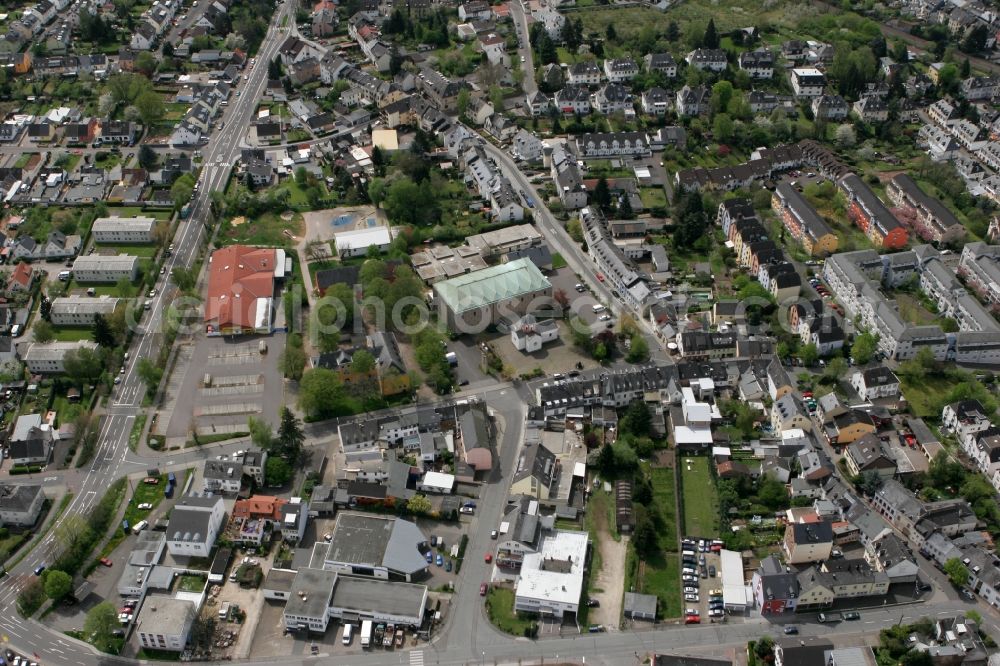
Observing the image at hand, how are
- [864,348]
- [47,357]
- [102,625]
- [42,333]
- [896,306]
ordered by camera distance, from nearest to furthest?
[102,625], [47,357], [864,348], [42,333], [896,306]

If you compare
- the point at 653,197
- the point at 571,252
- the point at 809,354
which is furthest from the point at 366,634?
the point at 653,197

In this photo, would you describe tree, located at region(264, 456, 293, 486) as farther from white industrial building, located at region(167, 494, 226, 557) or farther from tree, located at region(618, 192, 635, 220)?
tree, located at region(618, 192, 635, 220)

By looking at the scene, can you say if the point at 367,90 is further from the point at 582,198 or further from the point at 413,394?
the point at 413,394

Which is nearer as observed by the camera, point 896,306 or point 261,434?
point 261,434

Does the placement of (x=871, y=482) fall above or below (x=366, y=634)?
above

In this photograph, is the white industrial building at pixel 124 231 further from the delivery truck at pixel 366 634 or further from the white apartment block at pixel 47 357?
the delivery truck at pixel 366 634

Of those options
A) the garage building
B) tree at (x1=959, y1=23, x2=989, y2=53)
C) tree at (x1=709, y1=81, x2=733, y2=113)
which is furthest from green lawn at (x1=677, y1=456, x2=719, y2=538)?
tree at (x1=959, y1=23, x2=989, y2=53)

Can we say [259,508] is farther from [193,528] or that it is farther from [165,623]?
[165,623]
